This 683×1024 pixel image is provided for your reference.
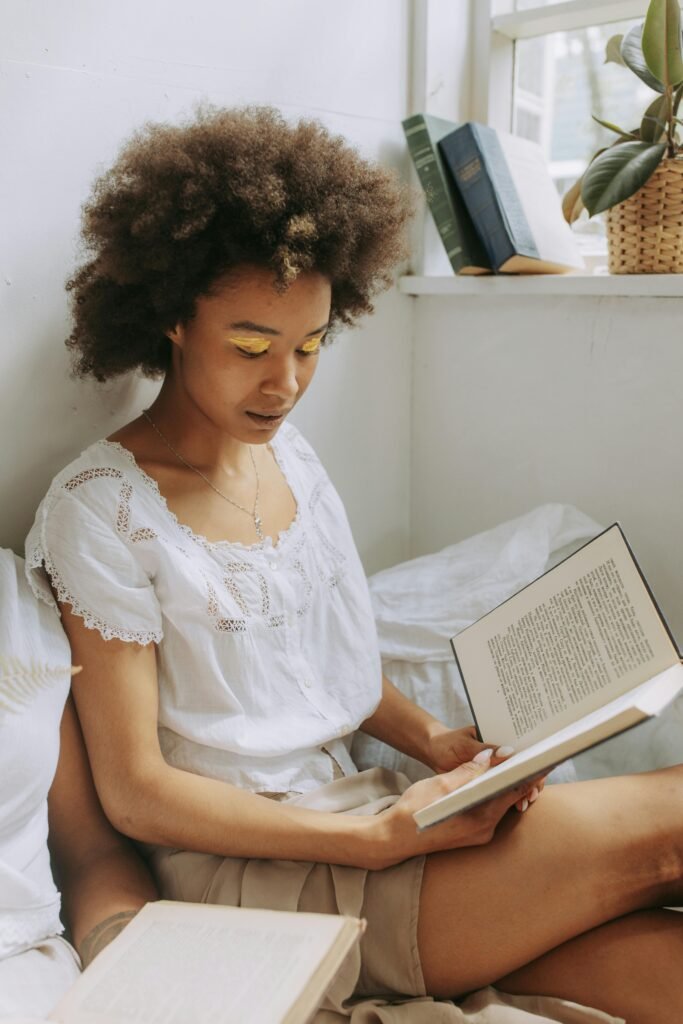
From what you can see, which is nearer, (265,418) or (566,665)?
(566,665)

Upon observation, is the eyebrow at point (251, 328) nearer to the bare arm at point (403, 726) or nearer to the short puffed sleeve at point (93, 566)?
the short puffed sleeve at point (93, 566)

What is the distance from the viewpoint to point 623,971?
34.3 inches

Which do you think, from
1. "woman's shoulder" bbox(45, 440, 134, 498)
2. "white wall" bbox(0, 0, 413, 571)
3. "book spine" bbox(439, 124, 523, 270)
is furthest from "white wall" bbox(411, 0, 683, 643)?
"woman's shoulder" bbox(45, 440, 134, 498)

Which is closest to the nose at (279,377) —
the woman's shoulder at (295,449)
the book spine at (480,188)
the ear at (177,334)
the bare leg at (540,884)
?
the ear at (177,334)

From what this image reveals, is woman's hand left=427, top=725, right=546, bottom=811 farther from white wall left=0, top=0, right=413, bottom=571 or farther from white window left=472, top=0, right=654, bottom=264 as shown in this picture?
white window left=472, top=0, right=654, bottom=264

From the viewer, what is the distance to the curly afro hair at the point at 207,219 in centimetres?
94

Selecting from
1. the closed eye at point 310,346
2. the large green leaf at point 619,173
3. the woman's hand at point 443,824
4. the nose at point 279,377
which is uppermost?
the large green leaf at point 619,173

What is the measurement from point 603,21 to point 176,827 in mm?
1425

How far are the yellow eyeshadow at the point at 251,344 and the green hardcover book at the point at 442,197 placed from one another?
2.16 feet

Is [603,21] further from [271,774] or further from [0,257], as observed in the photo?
[271,774]

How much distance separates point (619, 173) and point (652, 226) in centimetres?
10

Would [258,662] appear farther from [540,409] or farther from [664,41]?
[664,41]

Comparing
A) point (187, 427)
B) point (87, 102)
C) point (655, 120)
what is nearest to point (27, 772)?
point (187, 427)

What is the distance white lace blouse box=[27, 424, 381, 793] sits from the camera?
933 millimetres
